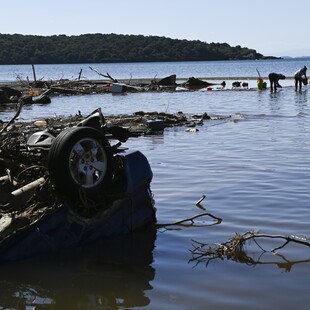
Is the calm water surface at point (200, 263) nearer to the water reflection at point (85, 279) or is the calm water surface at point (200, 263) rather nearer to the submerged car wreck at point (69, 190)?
the water reflection at point (85, 279)

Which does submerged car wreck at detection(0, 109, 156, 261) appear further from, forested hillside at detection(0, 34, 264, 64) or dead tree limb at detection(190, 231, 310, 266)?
forested hillside at detection(0, 34, 264, 64)

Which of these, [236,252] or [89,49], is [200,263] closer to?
[236,252]

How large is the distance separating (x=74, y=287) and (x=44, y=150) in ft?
6.35

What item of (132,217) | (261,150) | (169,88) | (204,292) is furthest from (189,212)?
(169,88)

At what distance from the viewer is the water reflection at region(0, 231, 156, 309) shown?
6207 mm

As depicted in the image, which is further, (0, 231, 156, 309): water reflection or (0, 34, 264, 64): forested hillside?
(0, 34, 264, 64): forested hillside

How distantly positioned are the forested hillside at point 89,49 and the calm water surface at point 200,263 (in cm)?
16623

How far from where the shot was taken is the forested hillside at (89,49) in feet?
581

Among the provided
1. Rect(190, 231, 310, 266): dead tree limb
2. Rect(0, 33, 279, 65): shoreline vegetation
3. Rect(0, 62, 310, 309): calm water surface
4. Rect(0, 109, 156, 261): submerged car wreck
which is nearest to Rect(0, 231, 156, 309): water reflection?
Rect(0, 62, 310, 309): calm water surface

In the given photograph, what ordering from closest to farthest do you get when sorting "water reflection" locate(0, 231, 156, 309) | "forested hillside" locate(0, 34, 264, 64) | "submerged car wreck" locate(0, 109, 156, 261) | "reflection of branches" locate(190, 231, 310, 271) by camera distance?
"water reflection" locate(0, 231, 156, 309)
"submerged car wreck" locate(0, 109, 156, 261)
"reflection of branches" locate(190, 231, 310, 271)
"forested hillside" locate(0, 34, 264, 64)

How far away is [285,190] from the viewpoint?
35.3 feet

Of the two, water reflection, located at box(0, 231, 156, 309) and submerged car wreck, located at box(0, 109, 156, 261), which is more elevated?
submerged car wreck, located at box(0, 109, 156, 261)

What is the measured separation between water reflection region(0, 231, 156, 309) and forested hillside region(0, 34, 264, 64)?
171 meters

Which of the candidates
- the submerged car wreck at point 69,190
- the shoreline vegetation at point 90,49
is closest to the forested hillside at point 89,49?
the shoreline vegetation at point 90,49
